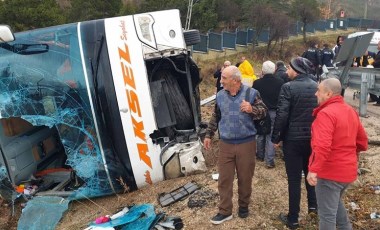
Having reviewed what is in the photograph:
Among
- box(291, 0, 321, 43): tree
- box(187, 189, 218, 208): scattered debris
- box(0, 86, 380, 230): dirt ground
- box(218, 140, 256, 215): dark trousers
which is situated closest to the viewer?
box(218, 140, 256, 215): dark trousers

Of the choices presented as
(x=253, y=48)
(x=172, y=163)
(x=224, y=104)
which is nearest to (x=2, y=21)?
(x=253, y=48)

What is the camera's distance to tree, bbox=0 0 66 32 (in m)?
16.6

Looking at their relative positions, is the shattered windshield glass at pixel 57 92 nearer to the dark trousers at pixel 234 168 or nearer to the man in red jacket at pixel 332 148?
the dark trousers at pixel 234 168

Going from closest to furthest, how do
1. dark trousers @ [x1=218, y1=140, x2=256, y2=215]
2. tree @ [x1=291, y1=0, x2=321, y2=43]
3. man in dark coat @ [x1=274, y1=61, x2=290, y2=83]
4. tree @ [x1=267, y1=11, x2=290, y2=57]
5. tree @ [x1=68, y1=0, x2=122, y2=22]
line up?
dark trousers @ [x1=218, y1=140, x2=256, y2=215] → man in dark coat @ [x1=274, y1=61, x2=290, y2=83] → tree @ [x1=68, y1=0, x2=122, y2=22] → tree @ [x1=267, y1=11, x2=290, y2=57] → tree @ [x1=291, y1=0, x2=321, y2=43]

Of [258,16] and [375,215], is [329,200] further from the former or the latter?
[258,16]

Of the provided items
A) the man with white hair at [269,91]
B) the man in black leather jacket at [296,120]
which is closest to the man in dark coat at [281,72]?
the man with white hair at [269,91]

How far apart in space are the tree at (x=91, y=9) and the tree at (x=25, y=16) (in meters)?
3.22

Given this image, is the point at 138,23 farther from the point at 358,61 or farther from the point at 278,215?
the point at 358,61

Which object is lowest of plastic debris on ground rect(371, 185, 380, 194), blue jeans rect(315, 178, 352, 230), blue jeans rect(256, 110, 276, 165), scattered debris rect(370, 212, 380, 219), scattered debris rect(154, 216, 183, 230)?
plastic debris on ground rect(371, 185, 380, 194)

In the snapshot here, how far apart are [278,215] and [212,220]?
776 mm

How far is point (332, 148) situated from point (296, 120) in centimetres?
73

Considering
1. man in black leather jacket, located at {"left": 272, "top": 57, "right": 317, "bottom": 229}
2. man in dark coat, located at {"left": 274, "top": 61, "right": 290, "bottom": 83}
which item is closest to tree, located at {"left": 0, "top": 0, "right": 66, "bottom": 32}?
man in dark coat, located at {"left": 274, "top": 61, "right": 290, "bottom": 83}

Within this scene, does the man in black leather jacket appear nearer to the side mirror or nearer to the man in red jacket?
the man in red jacket

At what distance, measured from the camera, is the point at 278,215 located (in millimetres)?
4230
